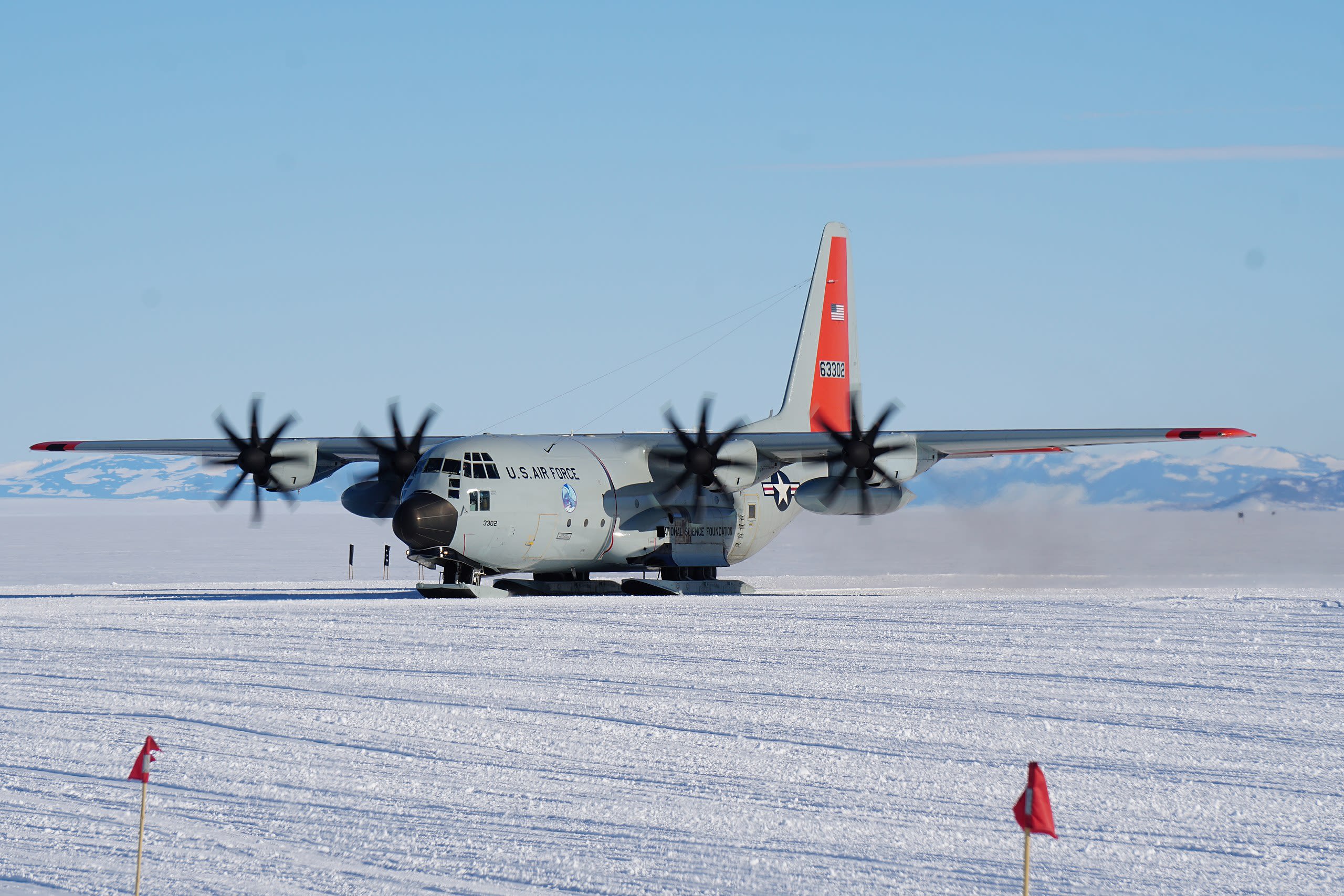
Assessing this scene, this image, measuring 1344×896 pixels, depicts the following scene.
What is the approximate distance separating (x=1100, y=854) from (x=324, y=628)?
14.6 m

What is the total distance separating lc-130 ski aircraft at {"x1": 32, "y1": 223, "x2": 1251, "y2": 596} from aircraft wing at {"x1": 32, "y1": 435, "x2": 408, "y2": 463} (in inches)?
1.5

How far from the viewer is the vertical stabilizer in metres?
35.3

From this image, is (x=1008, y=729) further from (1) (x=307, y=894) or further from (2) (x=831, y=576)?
(2) (x=831, y=576)

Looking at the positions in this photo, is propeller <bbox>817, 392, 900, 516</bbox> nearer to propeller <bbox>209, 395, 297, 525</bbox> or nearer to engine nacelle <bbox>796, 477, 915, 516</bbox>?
engine nacelle <bbox>796, 477, 915, 516</bbox>

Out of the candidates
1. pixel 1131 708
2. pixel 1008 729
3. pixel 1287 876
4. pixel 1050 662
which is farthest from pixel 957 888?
pixel 1050 662

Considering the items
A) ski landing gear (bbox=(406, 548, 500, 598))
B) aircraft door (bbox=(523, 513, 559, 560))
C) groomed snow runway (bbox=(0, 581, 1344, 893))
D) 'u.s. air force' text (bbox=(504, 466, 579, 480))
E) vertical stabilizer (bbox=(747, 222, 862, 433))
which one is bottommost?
groomed snow runway (bbox=(0, 581, 1344, 893))

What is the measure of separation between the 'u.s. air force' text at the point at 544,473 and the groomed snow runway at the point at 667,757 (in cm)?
737

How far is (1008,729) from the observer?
1228 cm

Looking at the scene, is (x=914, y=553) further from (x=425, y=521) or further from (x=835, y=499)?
(x=425, y=521)

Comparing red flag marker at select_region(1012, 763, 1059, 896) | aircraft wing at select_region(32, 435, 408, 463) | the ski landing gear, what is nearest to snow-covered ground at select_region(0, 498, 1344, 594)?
aircraft wing at select_region(32, 435, 408, 463)

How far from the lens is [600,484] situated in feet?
97.2

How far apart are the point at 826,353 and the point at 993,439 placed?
6.94m

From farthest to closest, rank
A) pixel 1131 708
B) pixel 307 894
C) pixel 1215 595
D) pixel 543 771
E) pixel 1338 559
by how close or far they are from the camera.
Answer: pixel 1338 559 → pixel 1215 595 → pixel 1131 708 → pixel 543 771 → pixel 307 894

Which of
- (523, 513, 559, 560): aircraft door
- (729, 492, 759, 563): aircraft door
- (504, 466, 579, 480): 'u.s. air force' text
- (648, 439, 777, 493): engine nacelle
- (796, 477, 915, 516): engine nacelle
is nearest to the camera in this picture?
(504, 466, 579, 480): 'u.s. air force' text
